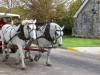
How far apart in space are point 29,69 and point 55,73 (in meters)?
1.32

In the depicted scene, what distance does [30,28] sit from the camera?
12.8 meters

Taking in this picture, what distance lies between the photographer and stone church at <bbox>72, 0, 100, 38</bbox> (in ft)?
138

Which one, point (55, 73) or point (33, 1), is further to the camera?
point (33, 1)

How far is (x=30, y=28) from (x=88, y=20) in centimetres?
3163

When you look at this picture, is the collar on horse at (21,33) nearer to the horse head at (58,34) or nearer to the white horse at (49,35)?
the white horse at (49,35)

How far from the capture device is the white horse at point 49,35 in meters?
13.1

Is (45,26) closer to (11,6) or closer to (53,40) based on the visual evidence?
Answer: (53,40)

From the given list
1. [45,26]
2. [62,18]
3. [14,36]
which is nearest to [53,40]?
[45,26]

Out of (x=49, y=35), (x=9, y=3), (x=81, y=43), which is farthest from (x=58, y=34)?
(x=9, y=3)

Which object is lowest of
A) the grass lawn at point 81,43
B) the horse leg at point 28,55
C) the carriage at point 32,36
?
the grass lawn at point 81,43

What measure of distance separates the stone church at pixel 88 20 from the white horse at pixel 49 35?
27.9 meters

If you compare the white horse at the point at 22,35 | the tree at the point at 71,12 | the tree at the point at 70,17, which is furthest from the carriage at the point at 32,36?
the tree at the point at 71,12

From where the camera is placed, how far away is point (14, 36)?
13.7 m

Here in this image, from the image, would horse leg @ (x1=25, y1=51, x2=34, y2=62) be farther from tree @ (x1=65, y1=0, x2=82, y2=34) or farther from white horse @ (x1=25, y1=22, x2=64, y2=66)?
tree @ (x1=65, y1=0, x2=82, y2=34)
